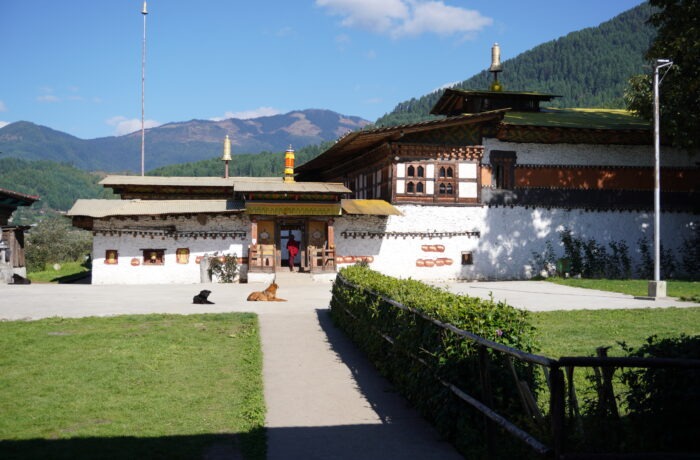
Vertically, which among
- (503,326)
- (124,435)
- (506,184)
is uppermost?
(506,184)

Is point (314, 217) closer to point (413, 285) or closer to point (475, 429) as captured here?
point (413, 285)

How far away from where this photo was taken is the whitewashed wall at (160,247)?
87.6ft

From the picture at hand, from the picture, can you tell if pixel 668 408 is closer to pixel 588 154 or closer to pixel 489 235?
pixel 489 235

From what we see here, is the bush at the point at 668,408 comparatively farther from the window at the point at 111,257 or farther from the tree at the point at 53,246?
the tree at the point at 53,246

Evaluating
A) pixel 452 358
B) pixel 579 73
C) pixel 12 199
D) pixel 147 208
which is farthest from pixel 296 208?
pixel 579 73

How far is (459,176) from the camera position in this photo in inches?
1112

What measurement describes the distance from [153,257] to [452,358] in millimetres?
21994

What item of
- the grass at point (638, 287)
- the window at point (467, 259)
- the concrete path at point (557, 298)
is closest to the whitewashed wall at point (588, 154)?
the window at point (467, 259)

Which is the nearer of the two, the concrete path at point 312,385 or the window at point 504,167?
the concrete path at point 312,385

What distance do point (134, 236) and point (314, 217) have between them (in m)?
7.49

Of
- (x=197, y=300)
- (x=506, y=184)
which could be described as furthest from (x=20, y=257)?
(x=506, y=184)

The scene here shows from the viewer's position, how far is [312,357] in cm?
1161

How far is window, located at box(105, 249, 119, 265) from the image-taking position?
26.7 meters

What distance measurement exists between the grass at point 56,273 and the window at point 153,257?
868 centimetres
